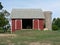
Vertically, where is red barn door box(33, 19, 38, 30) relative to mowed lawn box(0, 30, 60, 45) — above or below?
above

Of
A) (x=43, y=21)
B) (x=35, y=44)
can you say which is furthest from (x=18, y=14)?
(x=35, y=44)

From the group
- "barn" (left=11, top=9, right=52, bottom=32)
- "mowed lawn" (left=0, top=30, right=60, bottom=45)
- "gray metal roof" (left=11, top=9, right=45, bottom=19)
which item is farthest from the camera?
"gray metal roof" (left=11, top=9, right=45, bottom=19)

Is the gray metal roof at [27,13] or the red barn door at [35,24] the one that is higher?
the gray metal roof at [27,13]

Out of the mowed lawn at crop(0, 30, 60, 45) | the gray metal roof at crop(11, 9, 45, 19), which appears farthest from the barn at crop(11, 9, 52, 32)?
the mowed lawn at crop(0, 30, 60, 45)

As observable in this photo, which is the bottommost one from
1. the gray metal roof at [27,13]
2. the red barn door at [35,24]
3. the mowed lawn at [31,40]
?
the mowed lawn at [31,40]

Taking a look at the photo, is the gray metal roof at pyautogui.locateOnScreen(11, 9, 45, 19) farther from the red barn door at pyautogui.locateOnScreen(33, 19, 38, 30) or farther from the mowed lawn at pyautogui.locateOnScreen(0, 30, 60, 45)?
the mowed lawn at pyautogui.locateOnScreen(0, 30, 60, 45)

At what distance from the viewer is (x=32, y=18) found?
49.6 metres

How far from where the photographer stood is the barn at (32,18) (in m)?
49.2

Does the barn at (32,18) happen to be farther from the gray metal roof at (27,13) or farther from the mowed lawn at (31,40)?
the mowed lawn at (31,40)

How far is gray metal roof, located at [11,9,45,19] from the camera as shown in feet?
164

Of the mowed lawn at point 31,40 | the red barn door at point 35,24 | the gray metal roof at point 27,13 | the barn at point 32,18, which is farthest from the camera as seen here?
the gray metal roof at point 27,13

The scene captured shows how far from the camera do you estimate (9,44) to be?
1773cm

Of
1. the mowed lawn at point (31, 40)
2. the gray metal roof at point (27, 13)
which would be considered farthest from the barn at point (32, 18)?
the mowed lawn at point (31, 40)

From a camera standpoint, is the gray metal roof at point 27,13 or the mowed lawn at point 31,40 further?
the gray metal roof at point 27,13
